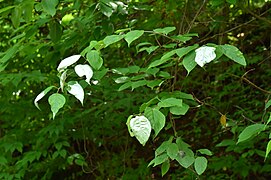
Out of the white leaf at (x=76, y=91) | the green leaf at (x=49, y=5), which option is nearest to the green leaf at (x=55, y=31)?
the green leaf at (x=49, y=5)

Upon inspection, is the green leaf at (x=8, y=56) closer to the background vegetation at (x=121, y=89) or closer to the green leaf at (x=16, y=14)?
the background vegetation at (x=121, y=89)

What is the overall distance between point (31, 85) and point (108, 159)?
1.18 metres

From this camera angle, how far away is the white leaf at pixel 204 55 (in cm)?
124

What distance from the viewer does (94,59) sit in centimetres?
137

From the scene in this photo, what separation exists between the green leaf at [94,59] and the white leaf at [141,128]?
0.23 m

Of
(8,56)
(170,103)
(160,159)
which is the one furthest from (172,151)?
(8,56)

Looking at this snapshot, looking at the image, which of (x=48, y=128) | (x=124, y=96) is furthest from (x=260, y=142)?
(x=48, y=128)

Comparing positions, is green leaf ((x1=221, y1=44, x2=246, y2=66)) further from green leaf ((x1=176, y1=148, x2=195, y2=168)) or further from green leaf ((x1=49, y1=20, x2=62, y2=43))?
green leaf ((x1=49, y1=20, x2=62, y2=43))

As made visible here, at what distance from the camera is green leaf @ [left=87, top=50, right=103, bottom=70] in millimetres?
1361

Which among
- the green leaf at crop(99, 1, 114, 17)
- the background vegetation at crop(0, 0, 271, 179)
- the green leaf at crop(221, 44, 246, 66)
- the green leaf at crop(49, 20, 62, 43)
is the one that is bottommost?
the background vegetation at crop(0, 0, 271, 179)

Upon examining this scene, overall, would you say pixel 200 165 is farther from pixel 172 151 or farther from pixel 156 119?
pixel 156 119

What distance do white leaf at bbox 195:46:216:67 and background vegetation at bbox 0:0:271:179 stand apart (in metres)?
0.26

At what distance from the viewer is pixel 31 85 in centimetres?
345

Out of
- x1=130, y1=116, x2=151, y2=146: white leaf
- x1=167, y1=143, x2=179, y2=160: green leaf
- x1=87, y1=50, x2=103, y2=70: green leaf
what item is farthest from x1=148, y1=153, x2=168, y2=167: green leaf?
x1=87, y1=50, x2=103, y2=70: green leaf
